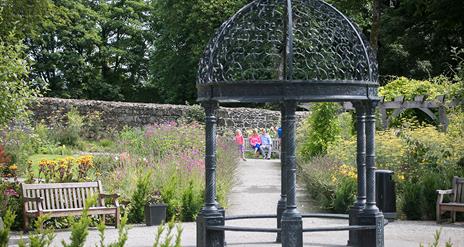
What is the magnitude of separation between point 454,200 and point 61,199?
634cm

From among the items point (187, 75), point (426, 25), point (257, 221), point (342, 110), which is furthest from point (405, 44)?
point (257, 221)

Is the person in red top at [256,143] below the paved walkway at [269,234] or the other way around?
the other way around

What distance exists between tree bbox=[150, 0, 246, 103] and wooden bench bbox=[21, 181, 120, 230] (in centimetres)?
2723

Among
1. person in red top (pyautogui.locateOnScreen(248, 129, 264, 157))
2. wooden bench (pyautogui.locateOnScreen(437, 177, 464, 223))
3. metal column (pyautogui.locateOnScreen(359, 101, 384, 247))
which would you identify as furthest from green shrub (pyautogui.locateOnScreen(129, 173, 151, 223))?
person in red top (pyautogui.locateOnScreen(248, 129, 264, 157))

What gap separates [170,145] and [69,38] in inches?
1004

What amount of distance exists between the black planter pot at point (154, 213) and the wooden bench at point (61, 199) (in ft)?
1.68

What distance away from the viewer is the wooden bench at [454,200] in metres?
12.4

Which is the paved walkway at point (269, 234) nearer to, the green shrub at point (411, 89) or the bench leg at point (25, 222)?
the bench leg at point (25, 222)

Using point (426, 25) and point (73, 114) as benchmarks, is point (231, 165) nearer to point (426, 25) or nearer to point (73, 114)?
point (73, 114)

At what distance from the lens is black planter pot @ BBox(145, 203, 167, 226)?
12.6m

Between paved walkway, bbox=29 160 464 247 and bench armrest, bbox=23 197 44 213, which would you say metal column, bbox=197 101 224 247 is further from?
bench armrest, bbox=23 197 44 213

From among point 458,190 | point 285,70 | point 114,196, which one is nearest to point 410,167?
point 458,190

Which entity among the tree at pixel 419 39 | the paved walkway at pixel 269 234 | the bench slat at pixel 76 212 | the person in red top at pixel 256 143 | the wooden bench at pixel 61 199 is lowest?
the paved walkway at pixel 269 234

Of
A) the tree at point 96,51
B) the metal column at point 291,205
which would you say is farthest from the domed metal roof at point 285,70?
the tree at point 96,51
